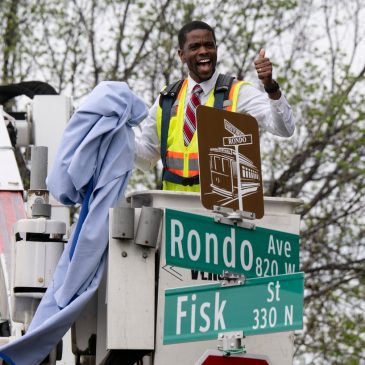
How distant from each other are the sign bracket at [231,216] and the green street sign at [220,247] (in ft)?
0.06

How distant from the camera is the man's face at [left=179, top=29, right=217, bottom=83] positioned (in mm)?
6691

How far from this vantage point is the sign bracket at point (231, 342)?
17.8 feet

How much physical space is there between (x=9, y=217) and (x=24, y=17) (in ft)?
36.6

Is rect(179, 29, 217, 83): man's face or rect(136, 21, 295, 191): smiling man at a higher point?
rect(179, 29, 217, 83): man's face

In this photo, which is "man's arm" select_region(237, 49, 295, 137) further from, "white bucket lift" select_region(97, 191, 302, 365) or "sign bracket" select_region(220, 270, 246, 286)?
"sign bracket" select_region(220, 270, 246, 286)

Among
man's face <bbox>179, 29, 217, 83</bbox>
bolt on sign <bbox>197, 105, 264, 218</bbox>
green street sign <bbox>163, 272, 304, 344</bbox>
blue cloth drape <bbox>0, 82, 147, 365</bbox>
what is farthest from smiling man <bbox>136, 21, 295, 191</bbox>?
green street sign <bbox>163, 272, 304, 344</bbox>

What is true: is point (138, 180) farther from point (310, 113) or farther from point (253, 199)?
point (253, 199)

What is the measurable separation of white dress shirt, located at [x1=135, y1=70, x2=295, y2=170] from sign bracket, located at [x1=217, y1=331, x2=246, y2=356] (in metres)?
1.29

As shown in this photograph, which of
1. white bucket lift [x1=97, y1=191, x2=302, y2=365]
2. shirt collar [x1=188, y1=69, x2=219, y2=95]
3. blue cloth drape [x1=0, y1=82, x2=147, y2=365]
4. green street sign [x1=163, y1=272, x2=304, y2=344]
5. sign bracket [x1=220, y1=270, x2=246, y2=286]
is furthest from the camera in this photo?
shirt collar [x1=188, y1=69, x2=219, y2=95]

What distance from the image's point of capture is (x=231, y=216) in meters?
5.66

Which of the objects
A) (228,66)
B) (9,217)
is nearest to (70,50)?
(228,66)

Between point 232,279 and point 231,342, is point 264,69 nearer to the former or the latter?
point 232,279

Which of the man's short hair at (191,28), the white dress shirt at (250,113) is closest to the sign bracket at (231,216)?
the white dress shirt at (250,113)

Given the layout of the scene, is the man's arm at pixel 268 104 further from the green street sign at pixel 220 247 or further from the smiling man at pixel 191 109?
the green street sign at pixel 220 247
